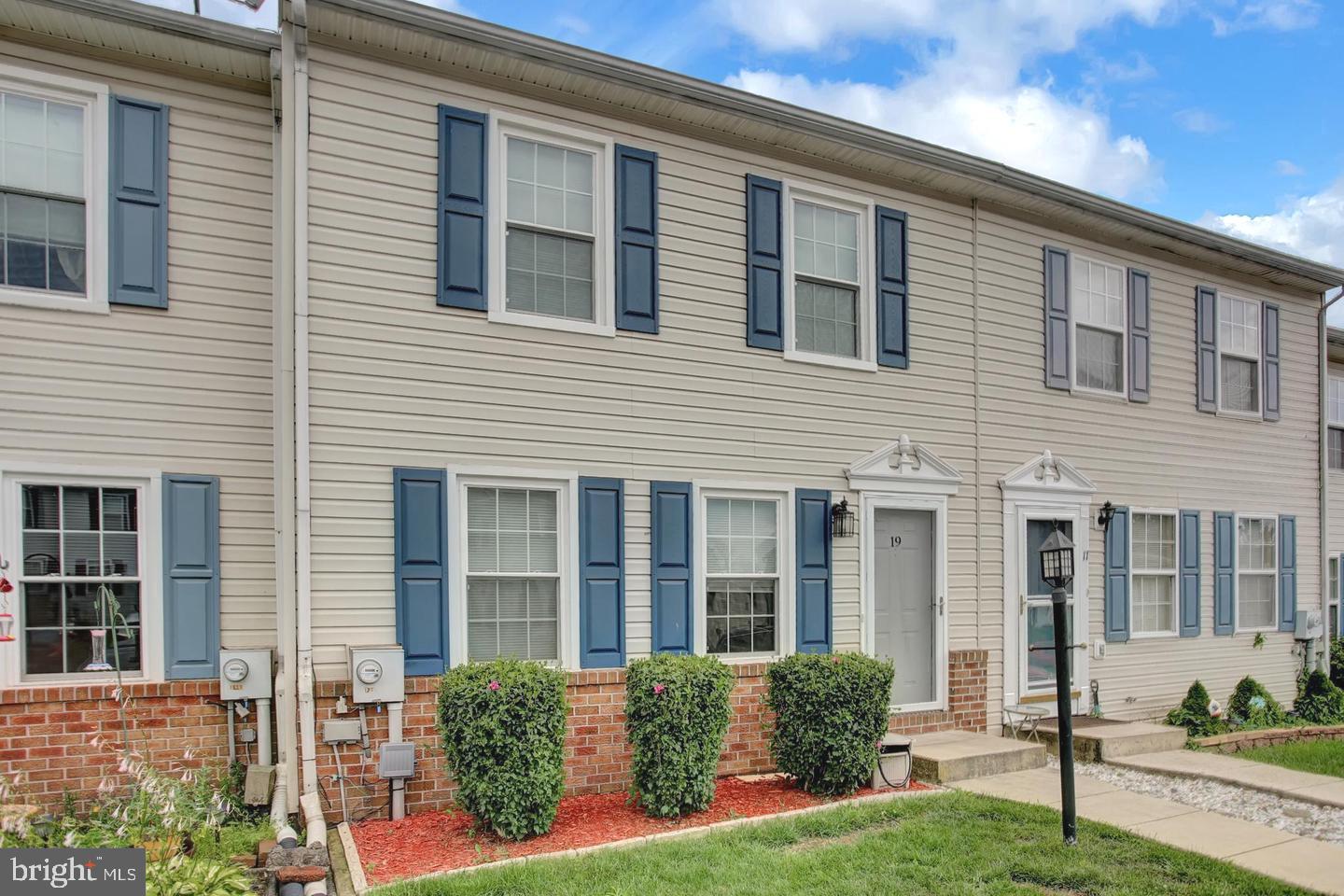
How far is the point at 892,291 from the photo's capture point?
855 cm

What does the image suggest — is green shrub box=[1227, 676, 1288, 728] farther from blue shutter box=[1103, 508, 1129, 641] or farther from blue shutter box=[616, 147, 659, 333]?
blue shutter box=[616, 147, 659, 333]

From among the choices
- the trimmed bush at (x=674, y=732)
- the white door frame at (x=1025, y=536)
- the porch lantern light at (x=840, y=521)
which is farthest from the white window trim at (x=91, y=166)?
the white door frame at (x=1025, y=536)

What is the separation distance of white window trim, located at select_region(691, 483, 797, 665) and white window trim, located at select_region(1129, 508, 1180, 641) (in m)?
4.64

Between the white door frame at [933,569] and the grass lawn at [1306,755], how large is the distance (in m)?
2.92

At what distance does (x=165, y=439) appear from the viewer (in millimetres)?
6082

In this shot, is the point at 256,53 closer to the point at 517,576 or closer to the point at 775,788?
the point at 517,576

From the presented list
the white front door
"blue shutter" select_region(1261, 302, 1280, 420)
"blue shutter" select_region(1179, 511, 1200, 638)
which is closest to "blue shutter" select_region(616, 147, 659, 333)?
the white front door

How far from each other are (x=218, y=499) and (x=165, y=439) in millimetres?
506

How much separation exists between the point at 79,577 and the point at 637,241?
175 inches

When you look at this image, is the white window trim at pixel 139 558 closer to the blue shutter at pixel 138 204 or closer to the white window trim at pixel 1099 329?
the blue shutter at pixel 138 204

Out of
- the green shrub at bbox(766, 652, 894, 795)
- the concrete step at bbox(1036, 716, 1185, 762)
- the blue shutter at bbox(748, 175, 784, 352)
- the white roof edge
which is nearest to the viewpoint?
the white roof edge

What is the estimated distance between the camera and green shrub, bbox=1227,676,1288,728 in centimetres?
1038

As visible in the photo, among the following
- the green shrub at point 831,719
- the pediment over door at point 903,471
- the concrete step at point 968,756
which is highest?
the pediment over door at point 903,471

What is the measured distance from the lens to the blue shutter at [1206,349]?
36.0ft
